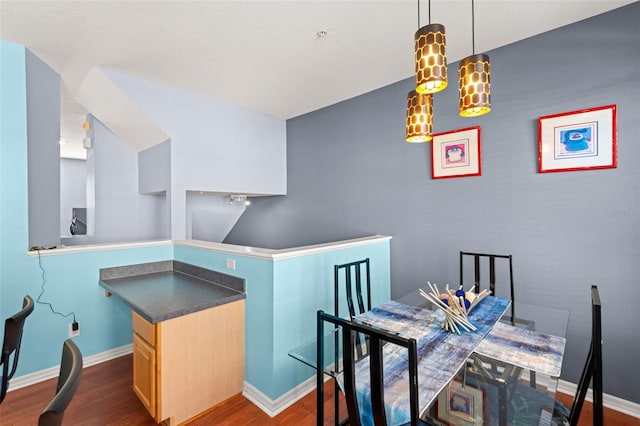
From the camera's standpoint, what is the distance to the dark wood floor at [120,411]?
1887mm

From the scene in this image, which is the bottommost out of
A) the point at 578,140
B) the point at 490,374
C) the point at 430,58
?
the point at 490,374

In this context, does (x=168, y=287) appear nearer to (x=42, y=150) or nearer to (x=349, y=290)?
(x=349, y=290)

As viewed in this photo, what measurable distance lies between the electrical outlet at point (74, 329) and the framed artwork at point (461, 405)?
290 centimetres

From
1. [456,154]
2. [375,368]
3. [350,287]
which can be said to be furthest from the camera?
[456,154]

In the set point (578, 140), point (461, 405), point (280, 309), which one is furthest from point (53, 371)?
point (578, 140)

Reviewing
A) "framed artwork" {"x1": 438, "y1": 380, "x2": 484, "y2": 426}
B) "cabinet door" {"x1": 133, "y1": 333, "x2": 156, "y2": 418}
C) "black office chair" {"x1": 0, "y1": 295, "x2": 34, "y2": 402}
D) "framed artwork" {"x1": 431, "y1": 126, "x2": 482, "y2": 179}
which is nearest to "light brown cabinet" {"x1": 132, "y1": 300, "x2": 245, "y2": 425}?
"cabinet door" {"x1": 133, "y1": 333, "x2": 156, "y2": 418}

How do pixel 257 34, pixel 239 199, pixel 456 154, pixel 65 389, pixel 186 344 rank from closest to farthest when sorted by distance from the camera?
pixel 65 389
pixel 186 344
pixel 257 34
pixel 456 154
pixel 239 199

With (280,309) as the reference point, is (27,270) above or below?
above

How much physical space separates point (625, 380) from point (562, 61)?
232 cm

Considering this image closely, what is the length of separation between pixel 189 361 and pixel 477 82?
7.34ft

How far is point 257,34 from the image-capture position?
2256mm

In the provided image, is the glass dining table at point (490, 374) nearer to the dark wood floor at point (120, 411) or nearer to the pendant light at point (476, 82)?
the dark wood floor at point (120, 411)

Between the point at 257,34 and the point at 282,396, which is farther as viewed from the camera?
the point at 257,34

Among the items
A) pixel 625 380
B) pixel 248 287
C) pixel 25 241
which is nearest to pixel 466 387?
pixel 248 287
